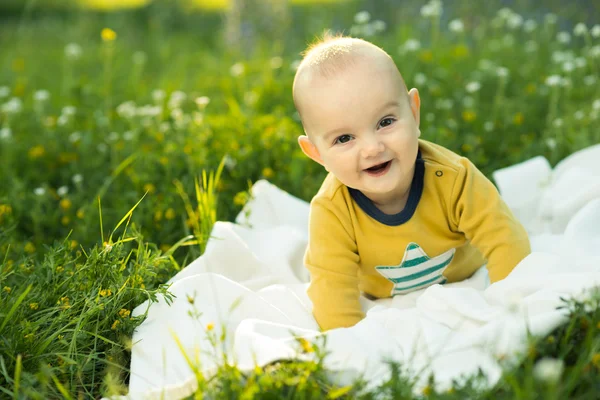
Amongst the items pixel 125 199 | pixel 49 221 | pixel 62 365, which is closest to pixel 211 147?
pixel 125 199

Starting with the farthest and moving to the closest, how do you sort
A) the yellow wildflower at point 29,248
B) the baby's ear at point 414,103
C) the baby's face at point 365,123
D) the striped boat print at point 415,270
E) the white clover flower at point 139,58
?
the white clover flower at point 139,58 < the yellow wildflower at point 29,248 < the striped boat print at point 415,270 < the baby's ear at point 414,103 < the baby's face at point 365,123

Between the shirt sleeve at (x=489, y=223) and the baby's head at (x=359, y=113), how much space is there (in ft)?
0.68

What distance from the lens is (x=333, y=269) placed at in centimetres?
232

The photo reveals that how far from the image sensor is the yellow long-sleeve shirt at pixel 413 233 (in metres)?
2.27

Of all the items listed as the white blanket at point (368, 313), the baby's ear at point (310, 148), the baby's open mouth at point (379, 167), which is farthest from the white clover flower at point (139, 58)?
the baby's open mouth at point (379, 167)

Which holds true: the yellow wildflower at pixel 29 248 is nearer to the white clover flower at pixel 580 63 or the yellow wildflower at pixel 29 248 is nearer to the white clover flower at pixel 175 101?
the white clover flower at pixel 175 101

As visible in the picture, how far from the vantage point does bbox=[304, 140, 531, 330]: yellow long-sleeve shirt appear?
2271mm

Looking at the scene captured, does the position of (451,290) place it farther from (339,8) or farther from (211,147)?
(339,8)

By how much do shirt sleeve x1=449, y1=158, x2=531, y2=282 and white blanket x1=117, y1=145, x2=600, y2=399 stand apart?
0.30 ft

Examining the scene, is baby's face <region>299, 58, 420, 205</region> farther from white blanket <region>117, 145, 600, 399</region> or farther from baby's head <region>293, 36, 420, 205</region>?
white blanket <region>117, 145, 600, 399</region>

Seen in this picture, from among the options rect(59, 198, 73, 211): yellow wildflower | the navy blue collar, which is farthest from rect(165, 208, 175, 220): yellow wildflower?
the navy blue collar

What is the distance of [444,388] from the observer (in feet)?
5.59

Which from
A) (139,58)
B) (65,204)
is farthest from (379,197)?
(139,58)

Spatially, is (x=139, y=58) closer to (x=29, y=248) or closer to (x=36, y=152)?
(x=36, y=152)
